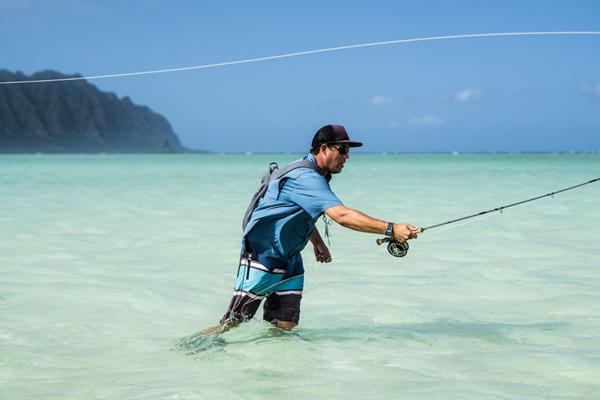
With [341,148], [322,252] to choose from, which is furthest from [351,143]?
[322,252]

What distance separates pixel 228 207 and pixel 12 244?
7.27 m

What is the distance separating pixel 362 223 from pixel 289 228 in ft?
1.89

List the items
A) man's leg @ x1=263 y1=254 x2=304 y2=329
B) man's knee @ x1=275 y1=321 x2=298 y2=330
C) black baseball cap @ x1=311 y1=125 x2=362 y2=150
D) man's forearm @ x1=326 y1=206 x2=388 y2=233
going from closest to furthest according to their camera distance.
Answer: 1. man's forearm @ x1=326 y1=206 x2=388 y2=233
2. black baseball cap @ x1=311 y1=125 x2=362 y2=150
3. man's leg @ x1=263 y1=254 x2=304 y2=329
4. man's knee @ x1=275 y1=321 x2=298 y2=330

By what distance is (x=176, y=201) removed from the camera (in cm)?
1916

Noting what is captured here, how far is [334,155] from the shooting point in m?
4.45

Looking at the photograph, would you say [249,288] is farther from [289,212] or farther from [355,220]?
[355,220]

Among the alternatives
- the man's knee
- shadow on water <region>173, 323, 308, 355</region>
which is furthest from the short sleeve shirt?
shadow on water <region>173, 323, 308, 355</region>

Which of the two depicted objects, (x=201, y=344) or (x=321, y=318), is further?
(x=321, y=318)

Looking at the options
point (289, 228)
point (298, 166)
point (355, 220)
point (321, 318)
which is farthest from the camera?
point (321, 318)

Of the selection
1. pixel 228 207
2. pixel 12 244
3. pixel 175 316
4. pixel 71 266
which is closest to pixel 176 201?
pixel 228 207

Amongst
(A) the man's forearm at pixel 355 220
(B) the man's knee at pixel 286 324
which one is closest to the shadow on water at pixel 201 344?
(B) the man's knee at pixel 286 324

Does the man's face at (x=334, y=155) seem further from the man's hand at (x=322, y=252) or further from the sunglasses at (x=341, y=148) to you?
the man's hand at (x=322, y=252)

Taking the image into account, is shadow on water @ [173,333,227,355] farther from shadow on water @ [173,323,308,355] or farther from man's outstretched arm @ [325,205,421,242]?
man's outstretched arm @ [325,205,421,242]

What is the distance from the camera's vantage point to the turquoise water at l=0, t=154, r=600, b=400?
166 inches
